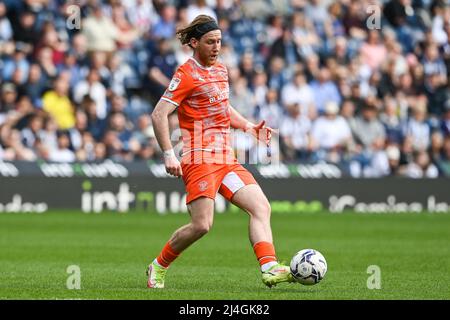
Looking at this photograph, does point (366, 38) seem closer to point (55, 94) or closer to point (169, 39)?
point (169, 39)

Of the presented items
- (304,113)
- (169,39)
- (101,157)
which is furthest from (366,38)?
(101,157)

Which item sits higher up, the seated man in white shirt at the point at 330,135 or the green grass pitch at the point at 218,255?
the seated man in white shirt at the point at 330,135

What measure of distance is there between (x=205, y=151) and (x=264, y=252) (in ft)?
3.58

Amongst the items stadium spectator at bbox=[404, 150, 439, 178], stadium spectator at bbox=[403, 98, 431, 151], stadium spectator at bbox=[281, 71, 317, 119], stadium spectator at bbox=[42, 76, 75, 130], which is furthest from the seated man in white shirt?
stadium spectator at bbox=[42, 76, 75, 130]

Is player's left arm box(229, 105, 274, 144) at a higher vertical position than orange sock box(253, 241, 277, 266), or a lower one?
higher

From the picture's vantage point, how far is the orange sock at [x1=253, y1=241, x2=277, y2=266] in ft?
34.2

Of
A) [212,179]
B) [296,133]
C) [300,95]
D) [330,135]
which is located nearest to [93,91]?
→ [296,133]

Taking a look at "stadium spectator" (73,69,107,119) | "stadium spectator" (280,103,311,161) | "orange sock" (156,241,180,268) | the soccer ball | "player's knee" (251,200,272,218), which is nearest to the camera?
the soccer ball

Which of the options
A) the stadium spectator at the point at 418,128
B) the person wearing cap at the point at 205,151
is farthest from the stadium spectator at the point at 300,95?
the person wearing cap at the point at 205,151

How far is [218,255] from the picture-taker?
598 inches

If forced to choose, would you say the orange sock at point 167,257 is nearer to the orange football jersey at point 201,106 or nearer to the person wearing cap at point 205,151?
the person wearing cap at point 205,151

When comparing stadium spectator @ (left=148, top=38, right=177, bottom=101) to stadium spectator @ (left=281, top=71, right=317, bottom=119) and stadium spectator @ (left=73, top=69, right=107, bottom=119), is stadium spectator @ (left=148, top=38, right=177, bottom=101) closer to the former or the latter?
stadium spectator @ (left=73, top=69, right=107, bottom=119)

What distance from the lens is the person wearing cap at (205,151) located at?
10.4 m

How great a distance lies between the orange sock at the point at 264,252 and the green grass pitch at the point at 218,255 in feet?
0.95
